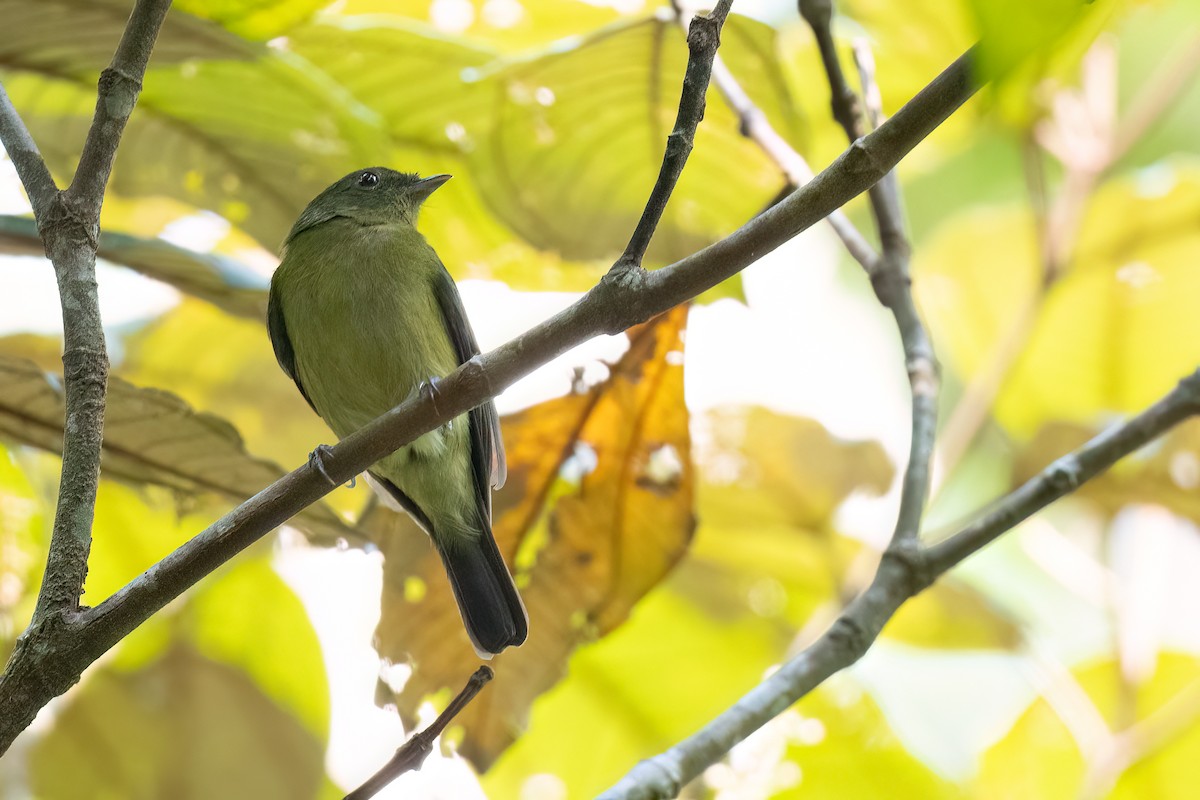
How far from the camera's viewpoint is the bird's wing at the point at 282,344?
3131 millimetres

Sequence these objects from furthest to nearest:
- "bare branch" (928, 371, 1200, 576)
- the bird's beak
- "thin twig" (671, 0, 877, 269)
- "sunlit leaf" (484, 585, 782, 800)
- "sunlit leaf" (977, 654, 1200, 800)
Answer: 1. the bird's beak
2. "sunlit leaf" (484, 585, 782, 800)
3. "sunlit leaf" (977, 654, 1200, 800)
4. "thin twig" (671, 0, 877, 269)
5. "bare branch" (928, 371, 1200, 576)

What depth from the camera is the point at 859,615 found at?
6.52 ft

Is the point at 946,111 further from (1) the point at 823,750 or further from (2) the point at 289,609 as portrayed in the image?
(2) the point at 289,609

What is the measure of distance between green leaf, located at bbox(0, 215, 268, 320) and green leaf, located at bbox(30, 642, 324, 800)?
0.90 m

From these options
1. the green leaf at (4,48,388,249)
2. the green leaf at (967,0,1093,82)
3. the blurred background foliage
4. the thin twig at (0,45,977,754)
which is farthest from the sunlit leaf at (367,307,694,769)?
the green leaf at (967,0,1093,82)

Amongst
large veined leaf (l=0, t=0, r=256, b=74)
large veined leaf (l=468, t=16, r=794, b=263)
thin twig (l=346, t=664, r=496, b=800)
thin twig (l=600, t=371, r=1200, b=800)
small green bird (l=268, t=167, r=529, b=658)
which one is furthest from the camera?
small green bird (l=268, t=167, r=529, b=658)

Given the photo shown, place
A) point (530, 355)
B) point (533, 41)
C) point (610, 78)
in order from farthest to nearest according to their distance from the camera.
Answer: point (533, 41), point (610, 78), point (530, 355)

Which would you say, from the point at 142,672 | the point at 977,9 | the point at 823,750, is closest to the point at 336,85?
the point at 142,672

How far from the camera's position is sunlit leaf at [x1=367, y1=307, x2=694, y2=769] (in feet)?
8.00

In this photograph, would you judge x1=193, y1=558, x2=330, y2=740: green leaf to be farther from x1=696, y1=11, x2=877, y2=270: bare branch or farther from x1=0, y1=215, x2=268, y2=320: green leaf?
x1=696, y1=11, x2=877, y2=270: bare branch

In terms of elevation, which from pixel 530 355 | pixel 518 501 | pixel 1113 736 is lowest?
pixel 1113 736

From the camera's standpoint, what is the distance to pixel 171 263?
2377mm

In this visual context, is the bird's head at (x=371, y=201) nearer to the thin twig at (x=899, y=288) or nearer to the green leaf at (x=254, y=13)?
the green leaf at (x=254, y=13)

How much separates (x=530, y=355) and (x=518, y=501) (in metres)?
1.13
